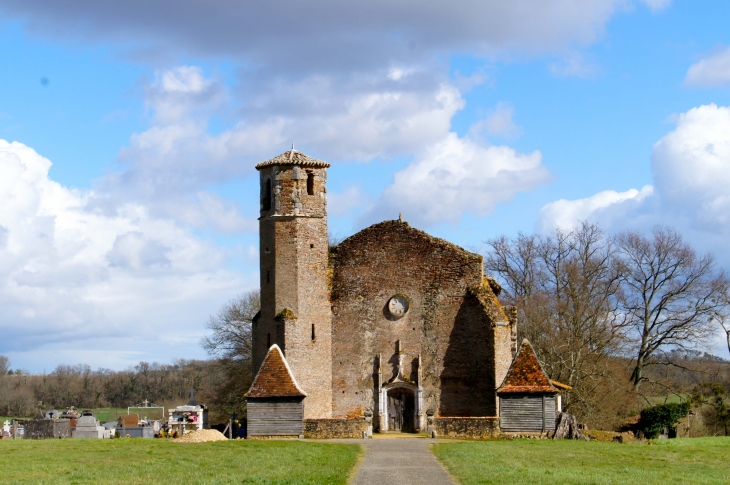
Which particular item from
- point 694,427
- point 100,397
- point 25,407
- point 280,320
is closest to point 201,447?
point 280,320

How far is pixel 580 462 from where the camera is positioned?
2530 centimetres

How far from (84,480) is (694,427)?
38.1 meters

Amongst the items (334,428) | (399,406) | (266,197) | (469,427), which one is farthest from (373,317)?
(469,427)

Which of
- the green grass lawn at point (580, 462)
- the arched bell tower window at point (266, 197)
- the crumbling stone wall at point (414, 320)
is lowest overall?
the green grass lawn at point (580, 462)

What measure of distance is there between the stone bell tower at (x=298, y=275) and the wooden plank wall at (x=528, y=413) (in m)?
8.15

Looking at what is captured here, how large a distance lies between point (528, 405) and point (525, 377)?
4.26 feet

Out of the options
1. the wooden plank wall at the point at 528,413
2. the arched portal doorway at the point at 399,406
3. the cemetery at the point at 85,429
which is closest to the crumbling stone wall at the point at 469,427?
the wooden plank wall at the point at 528,413

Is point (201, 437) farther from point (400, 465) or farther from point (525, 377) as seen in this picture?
point (525, 377)

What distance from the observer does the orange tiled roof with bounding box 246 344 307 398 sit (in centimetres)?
3772

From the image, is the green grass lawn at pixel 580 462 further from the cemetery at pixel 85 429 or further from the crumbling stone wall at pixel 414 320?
the cemetery at pixel 85 429

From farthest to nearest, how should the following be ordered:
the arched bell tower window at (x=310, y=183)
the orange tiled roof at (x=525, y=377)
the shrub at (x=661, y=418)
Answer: the shrub at (x=661, y=418) → the arched bell tower window at (x=310, y=183) → the orange tiled roof at (x=525, y=377)

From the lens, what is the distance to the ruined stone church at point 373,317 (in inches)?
1585

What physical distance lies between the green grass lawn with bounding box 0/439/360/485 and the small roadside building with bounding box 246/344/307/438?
342 centimetres

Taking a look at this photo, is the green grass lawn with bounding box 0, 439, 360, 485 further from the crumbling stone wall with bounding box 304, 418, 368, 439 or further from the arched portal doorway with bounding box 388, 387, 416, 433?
the arched portal doorway with bounding box 388, 387, 416, 433
